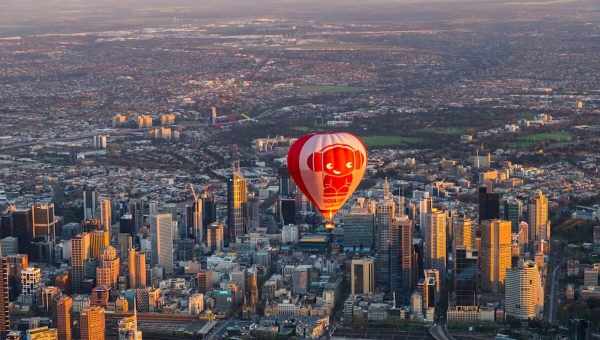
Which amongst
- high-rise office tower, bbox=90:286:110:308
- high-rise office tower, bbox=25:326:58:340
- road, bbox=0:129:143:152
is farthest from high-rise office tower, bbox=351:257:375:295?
road, bbox=0:129:143:152

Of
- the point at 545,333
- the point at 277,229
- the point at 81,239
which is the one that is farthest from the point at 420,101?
the point at 545,333

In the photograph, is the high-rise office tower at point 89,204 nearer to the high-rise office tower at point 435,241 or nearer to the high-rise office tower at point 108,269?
the high-rise office tower at point 108,269

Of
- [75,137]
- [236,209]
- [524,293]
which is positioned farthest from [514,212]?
[75,137]

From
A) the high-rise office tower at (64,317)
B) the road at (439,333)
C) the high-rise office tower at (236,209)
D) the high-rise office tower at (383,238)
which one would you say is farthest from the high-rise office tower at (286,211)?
the road at (439,333)

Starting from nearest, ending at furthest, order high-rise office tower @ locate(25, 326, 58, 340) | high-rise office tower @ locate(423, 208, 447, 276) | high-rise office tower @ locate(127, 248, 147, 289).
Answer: high-rise office tower @ locate(25, 326, 58, 340) → high-rise office tower @ locate(127, 248, 147, 289) → high-rise office tower @ locate(423, 208, 447, 276)

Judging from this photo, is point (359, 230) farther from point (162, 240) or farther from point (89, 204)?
point (89, 204)

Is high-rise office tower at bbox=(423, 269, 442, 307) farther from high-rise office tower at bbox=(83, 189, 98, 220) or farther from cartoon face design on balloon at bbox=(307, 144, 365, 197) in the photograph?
high-rise office tower at bbox=(83, 189, 98, 220)
